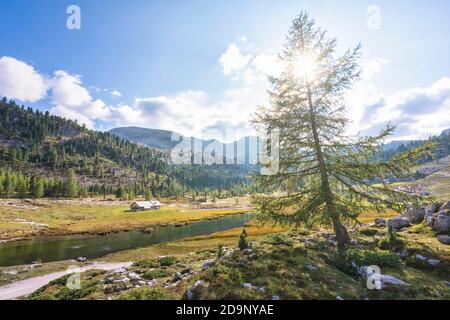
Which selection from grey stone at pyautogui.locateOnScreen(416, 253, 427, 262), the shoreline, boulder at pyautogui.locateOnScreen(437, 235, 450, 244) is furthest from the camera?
the shoreline

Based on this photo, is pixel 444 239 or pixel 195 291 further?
pixel 444 239

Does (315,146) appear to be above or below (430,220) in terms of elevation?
above

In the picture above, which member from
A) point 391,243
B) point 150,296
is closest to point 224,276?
point 150,296

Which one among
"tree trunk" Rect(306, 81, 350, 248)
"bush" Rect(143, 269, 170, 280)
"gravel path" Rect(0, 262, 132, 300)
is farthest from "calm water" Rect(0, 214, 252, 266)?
"tree trunk" Rect(306, 81, 350, 248)

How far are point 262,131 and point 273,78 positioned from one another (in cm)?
411

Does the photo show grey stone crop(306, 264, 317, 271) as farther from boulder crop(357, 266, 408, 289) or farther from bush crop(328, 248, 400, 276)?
boulder crop(357, 266, 408, 289)

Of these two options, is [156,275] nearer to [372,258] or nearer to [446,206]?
[372,258]

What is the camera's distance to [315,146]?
56.2 ft

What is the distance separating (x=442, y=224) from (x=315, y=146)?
12.6 metres

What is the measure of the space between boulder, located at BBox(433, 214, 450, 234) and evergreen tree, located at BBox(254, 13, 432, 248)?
6.60 m

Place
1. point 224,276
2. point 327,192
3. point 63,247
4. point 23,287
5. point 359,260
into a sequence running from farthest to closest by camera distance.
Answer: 1. point 63,247
2. point 23,287
3. point 327,192
4. point 359,260
5. point 224,276

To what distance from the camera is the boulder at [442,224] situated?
18.8 meters

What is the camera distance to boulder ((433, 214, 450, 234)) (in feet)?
61.6
